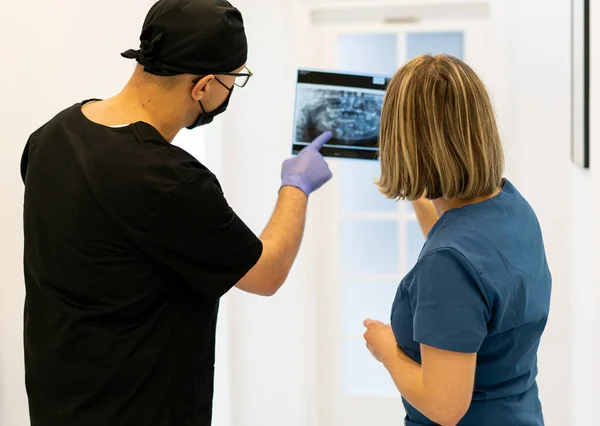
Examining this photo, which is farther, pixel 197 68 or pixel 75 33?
pixel 75 33

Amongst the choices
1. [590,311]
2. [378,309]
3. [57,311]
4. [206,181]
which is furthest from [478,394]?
[378,309]

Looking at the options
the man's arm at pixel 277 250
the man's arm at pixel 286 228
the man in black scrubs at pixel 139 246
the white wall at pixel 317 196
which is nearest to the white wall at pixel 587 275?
the white wall at pixel 317 196

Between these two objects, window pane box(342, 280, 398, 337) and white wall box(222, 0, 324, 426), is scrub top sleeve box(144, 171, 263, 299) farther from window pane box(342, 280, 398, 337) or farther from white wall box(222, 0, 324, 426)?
window pane box(342, 280, 398, 337)

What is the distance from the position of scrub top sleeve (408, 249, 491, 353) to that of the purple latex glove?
0.50 m

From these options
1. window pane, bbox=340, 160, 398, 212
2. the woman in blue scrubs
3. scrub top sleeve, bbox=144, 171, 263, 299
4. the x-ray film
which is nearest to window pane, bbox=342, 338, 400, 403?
window pane, bbox=340, 160, 398, 212

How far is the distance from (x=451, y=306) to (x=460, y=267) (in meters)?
0.06

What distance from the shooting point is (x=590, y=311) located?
197cm

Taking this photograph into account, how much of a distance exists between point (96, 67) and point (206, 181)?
77cm

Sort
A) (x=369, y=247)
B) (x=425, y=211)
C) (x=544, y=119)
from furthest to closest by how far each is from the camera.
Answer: (x=369, y=247) → (x=544, y=119) → (x=425, y=211)

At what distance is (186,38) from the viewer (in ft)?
3.94

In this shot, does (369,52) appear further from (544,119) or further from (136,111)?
(136,111)

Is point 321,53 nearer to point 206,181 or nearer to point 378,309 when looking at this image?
point 378,309

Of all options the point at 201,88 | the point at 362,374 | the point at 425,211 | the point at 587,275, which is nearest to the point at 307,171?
the point at 425,211

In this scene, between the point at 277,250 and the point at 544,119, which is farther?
the point at 544,119
